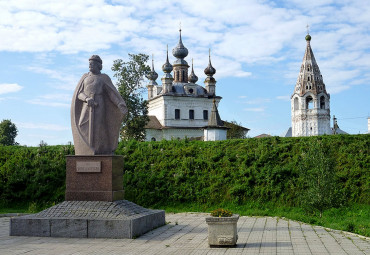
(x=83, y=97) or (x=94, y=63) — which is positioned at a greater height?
(x=94, y=63)

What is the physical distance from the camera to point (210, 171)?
58.1 feet

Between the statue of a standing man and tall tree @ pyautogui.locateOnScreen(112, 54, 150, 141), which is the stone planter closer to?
the statue of a standing man

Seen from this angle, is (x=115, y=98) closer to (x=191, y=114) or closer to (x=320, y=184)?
(x=320, y=184)

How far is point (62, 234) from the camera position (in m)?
9.41

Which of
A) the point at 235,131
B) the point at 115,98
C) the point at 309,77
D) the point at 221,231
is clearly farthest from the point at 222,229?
the point at 309,77

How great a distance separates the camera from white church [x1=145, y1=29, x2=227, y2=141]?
55.3 m

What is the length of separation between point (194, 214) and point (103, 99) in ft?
18.1

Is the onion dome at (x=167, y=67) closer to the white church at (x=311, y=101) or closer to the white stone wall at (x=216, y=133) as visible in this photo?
the white church at (x=311, y=101)

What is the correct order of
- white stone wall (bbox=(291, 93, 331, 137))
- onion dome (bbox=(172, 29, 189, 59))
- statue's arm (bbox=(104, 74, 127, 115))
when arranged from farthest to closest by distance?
1. white stone wall (bbox=(291, 93, 331, 137))
2. onion dome (bbox=(172, 29, 189, 59))
3. statue's arm (bbox=(104, 74, 127, 115))

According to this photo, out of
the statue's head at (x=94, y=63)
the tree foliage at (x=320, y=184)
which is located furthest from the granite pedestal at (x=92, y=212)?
the tree foliage at (x=320, y=184)

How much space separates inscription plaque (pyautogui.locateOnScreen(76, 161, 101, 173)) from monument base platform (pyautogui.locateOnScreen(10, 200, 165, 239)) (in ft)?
2.42

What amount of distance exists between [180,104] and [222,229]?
48.8 m

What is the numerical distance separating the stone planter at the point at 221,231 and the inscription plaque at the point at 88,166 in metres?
3.18

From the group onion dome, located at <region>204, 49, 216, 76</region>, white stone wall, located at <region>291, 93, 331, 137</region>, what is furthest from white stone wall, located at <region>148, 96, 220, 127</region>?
white stone wall, located at <region>291, 93, 331, 137</region>
